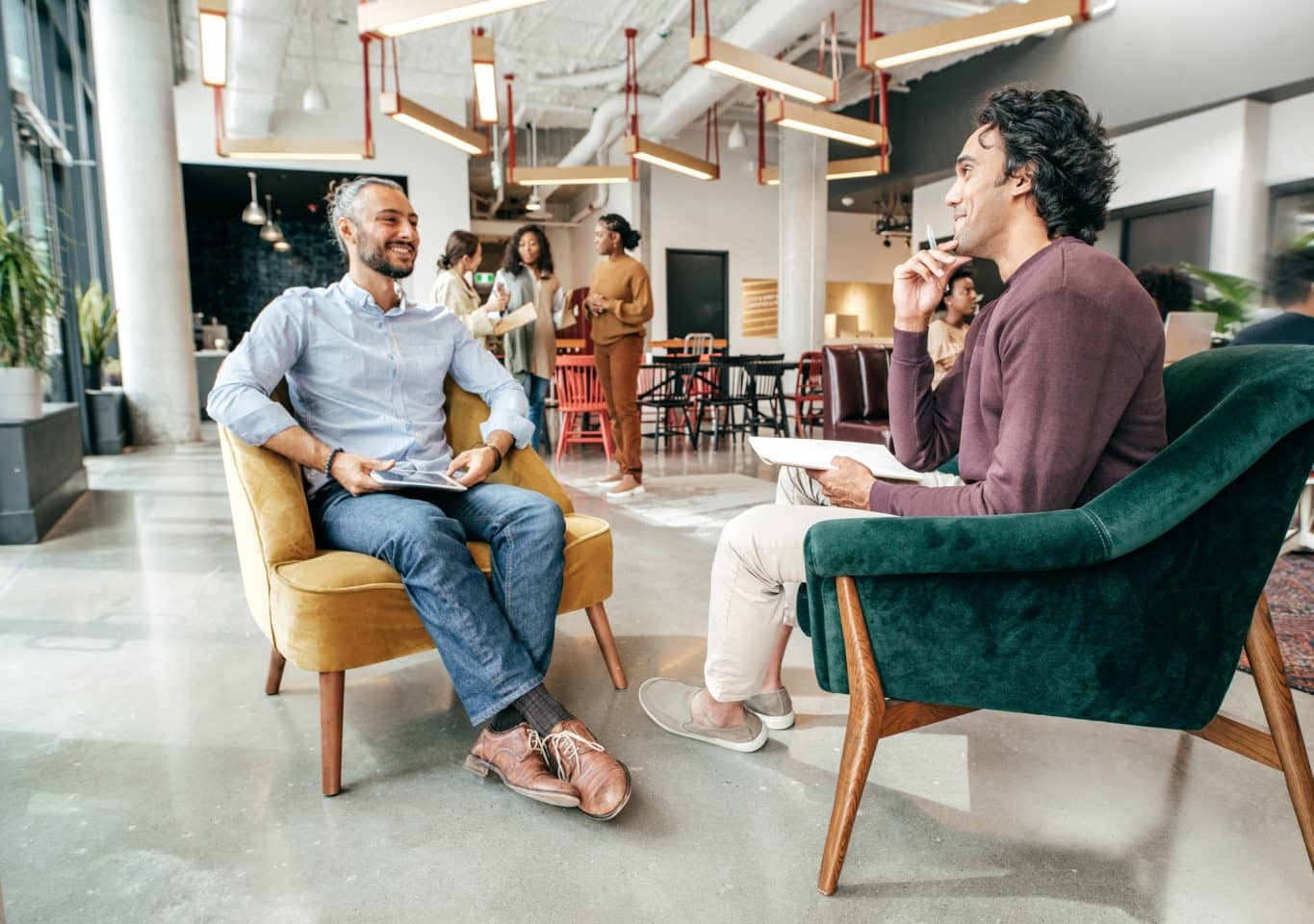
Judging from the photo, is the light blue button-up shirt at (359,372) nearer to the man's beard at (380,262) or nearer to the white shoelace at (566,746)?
the man's beard at (380,262)

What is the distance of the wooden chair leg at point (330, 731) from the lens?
1.57m

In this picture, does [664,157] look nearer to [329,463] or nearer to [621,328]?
[621,328]

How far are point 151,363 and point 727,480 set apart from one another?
530cm

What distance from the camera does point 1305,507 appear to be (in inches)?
138

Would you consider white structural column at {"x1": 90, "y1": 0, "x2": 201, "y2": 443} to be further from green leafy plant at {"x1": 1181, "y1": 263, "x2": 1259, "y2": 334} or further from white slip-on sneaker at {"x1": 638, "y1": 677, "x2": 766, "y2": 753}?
green leafy plant at {"x1": 1181, "y1": 263, "x2": 1259, "y2": 334}

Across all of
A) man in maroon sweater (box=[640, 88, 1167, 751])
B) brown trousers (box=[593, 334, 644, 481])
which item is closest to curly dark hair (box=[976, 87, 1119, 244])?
man in maroon sweater (box=[640, 88, 1167, 751])

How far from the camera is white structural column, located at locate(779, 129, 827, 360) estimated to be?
29.9 ft

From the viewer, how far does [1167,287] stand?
4805mm

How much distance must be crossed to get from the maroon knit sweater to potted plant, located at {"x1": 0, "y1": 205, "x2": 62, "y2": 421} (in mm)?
4192

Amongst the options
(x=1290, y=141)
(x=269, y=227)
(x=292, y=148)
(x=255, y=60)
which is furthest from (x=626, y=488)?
(x=269, y=227)

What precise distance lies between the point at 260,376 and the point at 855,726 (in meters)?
1.46

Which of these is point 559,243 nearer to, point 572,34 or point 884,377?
point 572,34

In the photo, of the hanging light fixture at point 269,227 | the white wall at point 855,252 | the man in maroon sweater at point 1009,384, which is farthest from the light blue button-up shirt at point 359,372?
the white wall at point 855,252

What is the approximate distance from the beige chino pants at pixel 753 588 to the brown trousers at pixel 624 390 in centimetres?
324
